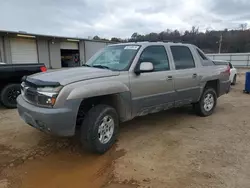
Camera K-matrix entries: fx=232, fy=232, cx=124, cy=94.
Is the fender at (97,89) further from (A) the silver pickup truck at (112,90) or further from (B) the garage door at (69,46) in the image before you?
(B) the garage door at (69,46)

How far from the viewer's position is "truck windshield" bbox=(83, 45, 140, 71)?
442cm

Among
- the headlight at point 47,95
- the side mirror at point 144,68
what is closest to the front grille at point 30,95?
the headlight at point 47,95

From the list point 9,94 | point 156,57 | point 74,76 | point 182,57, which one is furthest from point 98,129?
point 9,94

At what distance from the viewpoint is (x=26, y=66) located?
706 centimetres

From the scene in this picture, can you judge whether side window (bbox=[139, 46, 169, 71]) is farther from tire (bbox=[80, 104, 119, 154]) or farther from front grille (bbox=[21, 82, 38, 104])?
front grille (bbox=[21, 82, 38, 104])

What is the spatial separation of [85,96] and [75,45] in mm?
26627

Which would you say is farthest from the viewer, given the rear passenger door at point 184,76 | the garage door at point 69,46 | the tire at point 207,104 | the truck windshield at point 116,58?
the garage door at point 69,46

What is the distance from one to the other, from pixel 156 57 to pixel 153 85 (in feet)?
2.21

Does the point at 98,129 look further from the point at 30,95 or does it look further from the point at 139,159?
the point at 30,95

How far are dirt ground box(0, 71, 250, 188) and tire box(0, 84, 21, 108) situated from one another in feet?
5.12

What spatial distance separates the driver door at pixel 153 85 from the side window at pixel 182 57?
1.09ft

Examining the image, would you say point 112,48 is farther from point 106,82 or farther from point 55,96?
point 55,96

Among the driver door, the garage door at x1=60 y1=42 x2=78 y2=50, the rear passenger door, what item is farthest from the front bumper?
the garage door at x1=60 y1=42 x2=78 y2=50

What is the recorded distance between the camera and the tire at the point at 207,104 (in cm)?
617
